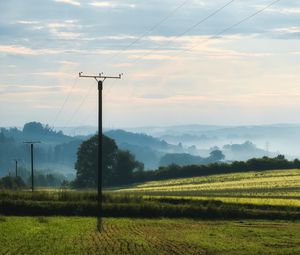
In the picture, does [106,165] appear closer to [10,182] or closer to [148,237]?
[10,182]

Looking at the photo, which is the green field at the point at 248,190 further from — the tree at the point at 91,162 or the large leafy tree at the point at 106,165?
the tree at the point at 91,162

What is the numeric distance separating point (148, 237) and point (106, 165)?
111323 millimetres

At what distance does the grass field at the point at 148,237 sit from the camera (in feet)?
119

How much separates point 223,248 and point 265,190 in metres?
54.1

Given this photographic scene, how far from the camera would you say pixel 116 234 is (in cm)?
4572

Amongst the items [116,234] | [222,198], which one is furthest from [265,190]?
[116,234]

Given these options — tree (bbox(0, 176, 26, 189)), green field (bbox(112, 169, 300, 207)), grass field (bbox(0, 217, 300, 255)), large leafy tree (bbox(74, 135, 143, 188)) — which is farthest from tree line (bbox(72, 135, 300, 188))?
grass field (bbox(0, 217, 300, 255))

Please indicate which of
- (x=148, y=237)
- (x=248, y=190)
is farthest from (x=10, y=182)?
(x=148, y=237)

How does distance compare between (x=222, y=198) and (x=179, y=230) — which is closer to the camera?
(x=179, y=230)

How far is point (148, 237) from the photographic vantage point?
43.9m

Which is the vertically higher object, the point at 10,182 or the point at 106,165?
the point at 106,165

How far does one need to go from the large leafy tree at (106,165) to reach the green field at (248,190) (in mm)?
26506

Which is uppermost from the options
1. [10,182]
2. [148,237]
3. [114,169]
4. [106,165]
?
[106,165]

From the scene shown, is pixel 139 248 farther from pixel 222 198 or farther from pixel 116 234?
pixel 222 198
